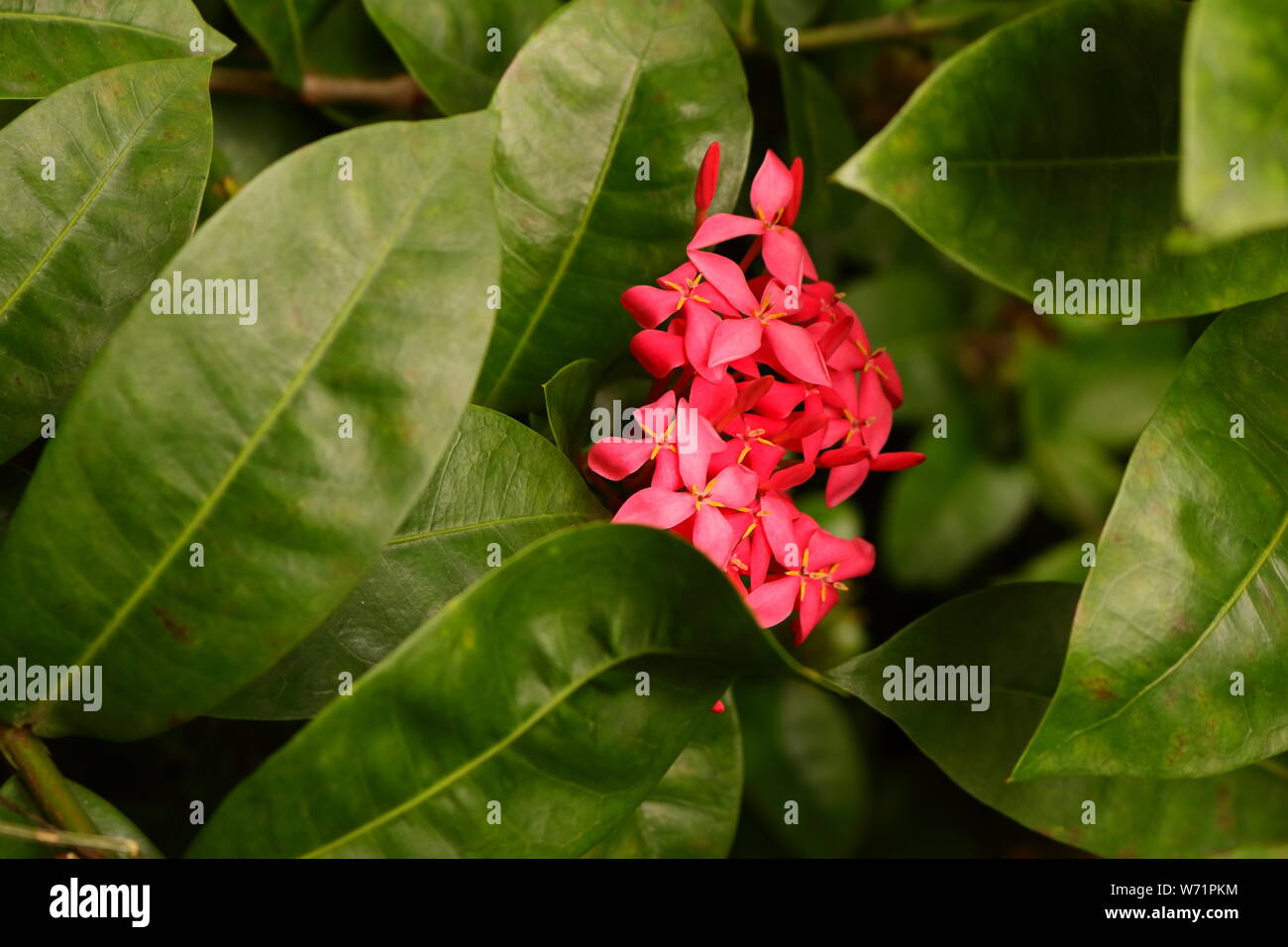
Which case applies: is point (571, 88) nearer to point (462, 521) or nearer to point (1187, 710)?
point (462, 521)

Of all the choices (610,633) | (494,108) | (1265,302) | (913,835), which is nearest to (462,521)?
(610,633)

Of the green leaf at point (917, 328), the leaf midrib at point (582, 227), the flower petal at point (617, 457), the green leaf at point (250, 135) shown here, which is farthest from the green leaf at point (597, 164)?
the green leaf at point (917, 328)

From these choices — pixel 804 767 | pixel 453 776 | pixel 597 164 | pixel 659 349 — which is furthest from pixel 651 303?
A: pixel 804 767

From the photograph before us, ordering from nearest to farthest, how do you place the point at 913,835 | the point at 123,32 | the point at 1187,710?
the point at 1187,710 → the point at 123,32 → the point at 913,835

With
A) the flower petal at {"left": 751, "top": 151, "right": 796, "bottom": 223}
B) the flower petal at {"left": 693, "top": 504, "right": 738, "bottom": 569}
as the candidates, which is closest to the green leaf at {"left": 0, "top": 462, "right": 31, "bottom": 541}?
the flower petal at {"left": 693, "top": 504, "right": 738, "bottom": 569}

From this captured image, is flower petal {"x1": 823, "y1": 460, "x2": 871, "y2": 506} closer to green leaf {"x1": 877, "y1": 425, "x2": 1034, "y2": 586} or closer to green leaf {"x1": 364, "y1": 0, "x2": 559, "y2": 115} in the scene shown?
green leaf {"x1": 364, "y1": 0, "x2": 559, "y2": 115}

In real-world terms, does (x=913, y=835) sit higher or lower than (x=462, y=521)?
lower

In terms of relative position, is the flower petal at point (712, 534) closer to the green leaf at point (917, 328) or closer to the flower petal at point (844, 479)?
the flower petal at point (844, 479)
